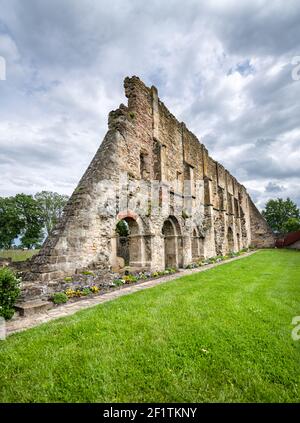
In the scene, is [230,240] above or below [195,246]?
above

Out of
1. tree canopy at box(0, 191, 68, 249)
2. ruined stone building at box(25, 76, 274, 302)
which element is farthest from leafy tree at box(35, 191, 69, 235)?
ruined stone building at box(25, 76, 274, 302)

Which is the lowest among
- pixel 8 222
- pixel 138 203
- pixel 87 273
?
pixel 87 273

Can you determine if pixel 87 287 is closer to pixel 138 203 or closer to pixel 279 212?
pixel 138 203

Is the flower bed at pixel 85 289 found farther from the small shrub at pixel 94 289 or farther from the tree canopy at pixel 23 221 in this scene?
the tree canopy at pixel 23 221

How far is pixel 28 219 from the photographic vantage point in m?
41.9

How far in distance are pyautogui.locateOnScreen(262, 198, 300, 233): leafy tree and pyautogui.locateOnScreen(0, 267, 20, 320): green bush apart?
50535 millimetres

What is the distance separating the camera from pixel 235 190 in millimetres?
28656

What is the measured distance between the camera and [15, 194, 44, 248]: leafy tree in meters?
41.3

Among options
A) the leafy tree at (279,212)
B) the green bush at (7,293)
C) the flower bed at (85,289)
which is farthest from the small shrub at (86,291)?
the leafy tree at (279,212)

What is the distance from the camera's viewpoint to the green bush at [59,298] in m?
5.78

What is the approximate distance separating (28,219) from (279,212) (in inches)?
1897

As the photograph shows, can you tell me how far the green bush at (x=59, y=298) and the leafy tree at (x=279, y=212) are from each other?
162 ft

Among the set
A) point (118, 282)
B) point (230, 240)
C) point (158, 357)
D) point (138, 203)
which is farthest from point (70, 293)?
point (230, 240)
